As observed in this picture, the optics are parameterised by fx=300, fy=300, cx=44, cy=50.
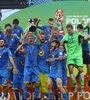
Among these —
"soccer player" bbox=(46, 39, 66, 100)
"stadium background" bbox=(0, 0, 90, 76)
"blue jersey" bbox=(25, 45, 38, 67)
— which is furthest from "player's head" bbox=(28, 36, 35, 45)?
"stadium background" bbox=(0, 0, 90, 76)

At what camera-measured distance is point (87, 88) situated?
814 cm

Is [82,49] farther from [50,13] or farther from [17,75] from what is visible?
[50,13]

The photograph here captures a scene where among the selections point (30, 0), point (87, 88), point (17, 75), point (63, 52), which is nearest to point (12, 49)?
point (17, 75)

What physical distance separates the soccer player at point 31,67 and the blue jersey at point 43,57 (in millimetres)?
135

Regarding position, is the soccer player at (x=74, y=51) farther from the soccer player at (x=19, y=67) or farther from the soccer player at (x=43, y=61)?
the soccer player at (x=19, y=67)

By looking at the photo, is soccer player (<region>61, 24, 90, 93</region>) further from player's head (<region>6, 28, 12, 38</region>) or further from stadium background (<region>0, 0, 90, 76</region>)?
stadium background (<region>0, 0, 90, 76</region>)

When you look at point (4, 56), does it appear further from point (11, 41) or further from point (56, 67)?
point (56, 67)

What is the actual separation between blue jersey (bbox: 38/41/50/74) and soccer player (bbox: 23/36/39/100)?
135mm

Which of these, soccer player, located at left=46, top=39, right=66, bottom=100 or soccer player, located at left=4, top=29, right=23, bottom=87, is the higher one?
soccer player, located at left=4, top=29, right=23, bottom=87

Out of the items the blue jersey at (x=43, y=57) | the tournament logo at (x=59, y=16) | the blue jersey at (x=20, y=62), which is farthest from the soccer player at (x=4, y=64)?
the tournament logo at (x=59, y=16)

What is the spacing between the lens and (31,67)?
7.73 m

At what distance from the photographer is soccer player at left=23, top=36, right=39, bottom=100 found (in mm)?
7645

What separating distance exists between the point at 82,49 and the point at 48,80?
5.71ft

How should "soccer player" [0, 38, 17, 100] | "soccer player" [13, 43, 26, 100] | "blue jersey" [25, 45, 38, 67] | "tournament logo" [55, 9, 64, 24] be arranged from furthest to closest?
"tournament logo" [55, 9, 64, 24] → "soccer player" [13, 43, 26, 100] → "soccer player" [0, 38, 17, 100] → "blue jersey" [25, 45, 38, 67]
